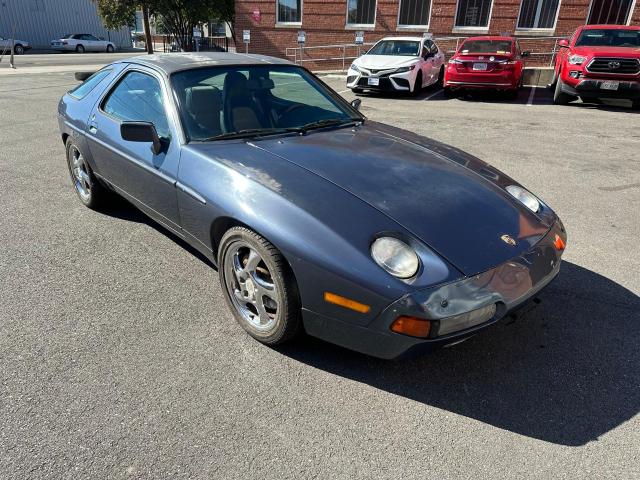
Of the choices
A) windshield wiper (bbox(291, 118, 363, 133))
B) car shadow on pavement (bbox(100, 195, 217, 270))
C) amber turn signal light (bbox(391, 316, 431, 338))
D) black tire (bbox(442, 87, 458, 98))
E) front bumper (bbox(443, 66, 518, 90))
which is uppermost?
windshield wiper (bbox(291, 118, 363, 133))

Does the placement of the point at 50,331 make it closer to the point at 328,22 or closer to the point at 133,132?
the point at 133,132

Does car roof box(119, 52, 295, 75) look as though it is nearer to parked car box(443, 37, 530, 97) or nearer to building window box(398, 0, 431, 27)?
parked car box(443, 37, 530, 97)

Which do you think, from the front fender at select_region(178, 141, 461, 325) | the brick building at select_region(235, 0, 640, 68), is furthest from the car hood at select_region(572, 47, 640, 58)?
the front fender at select_region(178, 141, 461, 325)

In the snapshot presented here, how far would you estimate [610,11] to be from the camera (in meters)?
17.4

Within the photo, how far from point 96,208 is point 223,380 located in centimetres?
278

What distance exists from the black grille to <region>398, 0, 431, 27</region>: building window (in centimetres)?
1074

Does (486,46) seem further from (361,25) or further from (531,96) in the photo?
(361,25)

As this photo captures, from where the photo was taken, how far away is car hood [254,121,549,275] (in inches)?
91.0

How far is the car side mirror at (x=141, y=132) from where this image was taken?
9.85 ft

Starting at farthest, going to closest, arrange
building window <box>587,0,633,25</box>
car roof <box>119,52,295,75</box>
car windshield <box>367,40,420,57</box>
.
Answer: building window <box>587,0,633,25</box>, car windshield <box>367,40,420,57</box>, car roof <box>119,52,295,75</box>

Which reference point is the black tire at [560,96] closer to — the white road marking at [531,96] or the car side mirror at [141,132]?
the white road marking at [531,96]

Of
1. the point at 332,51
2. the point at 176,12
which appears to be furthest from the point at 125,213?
the point at 176,12

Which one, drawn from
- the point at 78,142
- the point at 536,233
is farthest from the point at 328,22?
the point at 536,233

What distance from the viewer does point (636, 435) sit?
211cm
